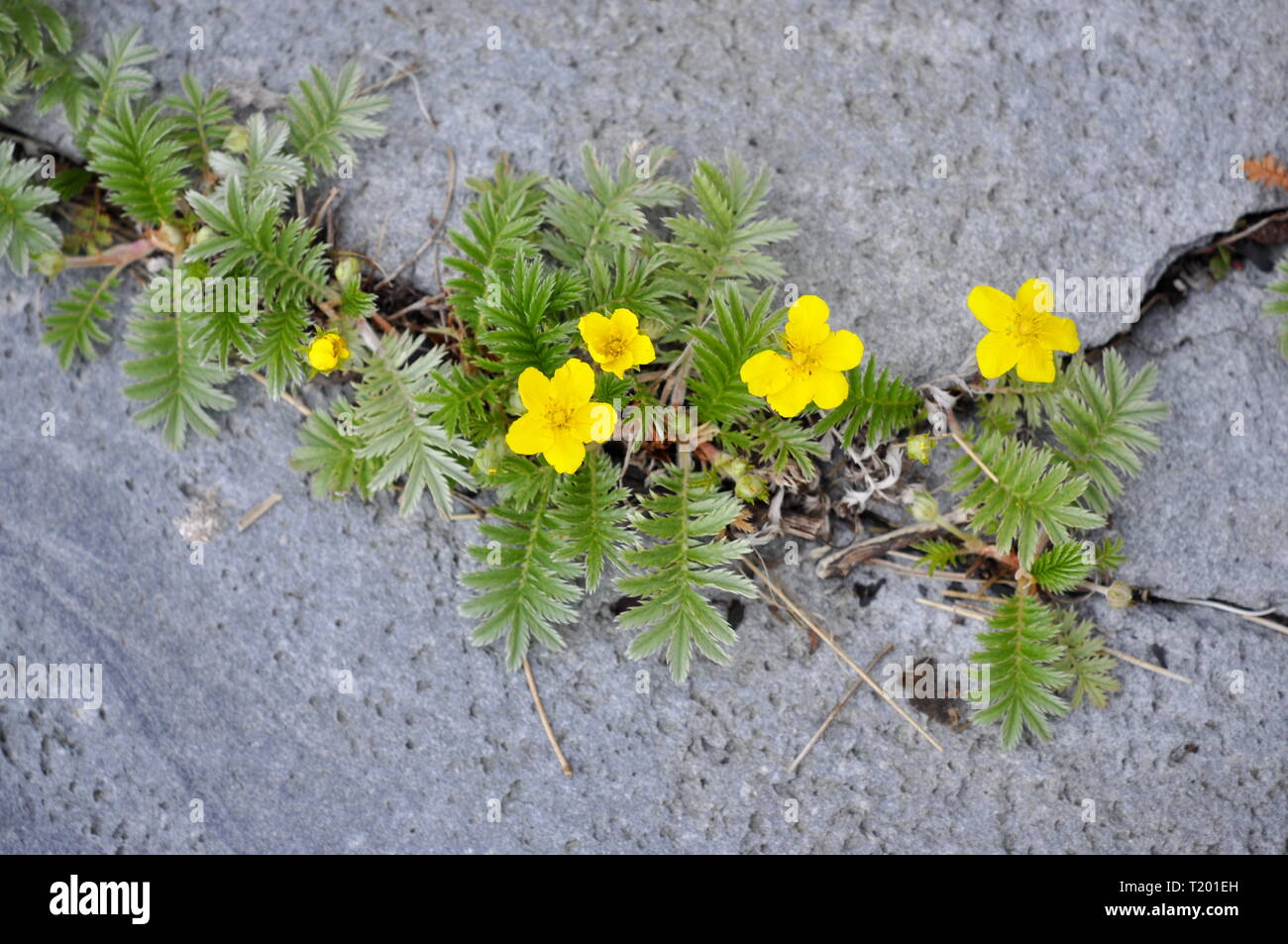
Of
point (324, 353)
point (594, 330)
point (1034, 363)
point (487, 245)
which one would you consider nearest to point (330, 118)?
point (487, 245)

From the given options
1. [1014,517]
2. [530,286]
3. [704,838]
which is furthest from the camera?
[704,838]

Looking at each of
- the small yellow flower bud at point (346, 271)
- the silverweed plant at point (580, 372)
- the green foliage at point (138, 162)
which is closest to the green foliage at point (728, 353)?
the silverweed plant at point (580, 372)

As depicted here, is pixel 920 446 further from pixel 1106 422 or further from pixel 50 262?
pixel 50 262

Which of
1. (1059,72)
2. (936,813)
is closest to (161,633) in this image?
(936,813)

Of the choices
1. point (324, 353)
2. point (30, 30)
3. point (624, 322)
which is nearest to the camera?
point (624, 322)

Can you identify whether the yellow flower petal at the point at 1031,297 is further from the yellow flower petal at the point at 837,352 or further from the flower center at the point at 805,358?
the flower center at the point at 805,358

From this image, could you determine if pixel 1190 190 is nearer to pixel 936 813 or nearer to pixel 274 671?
pixel 936 813
